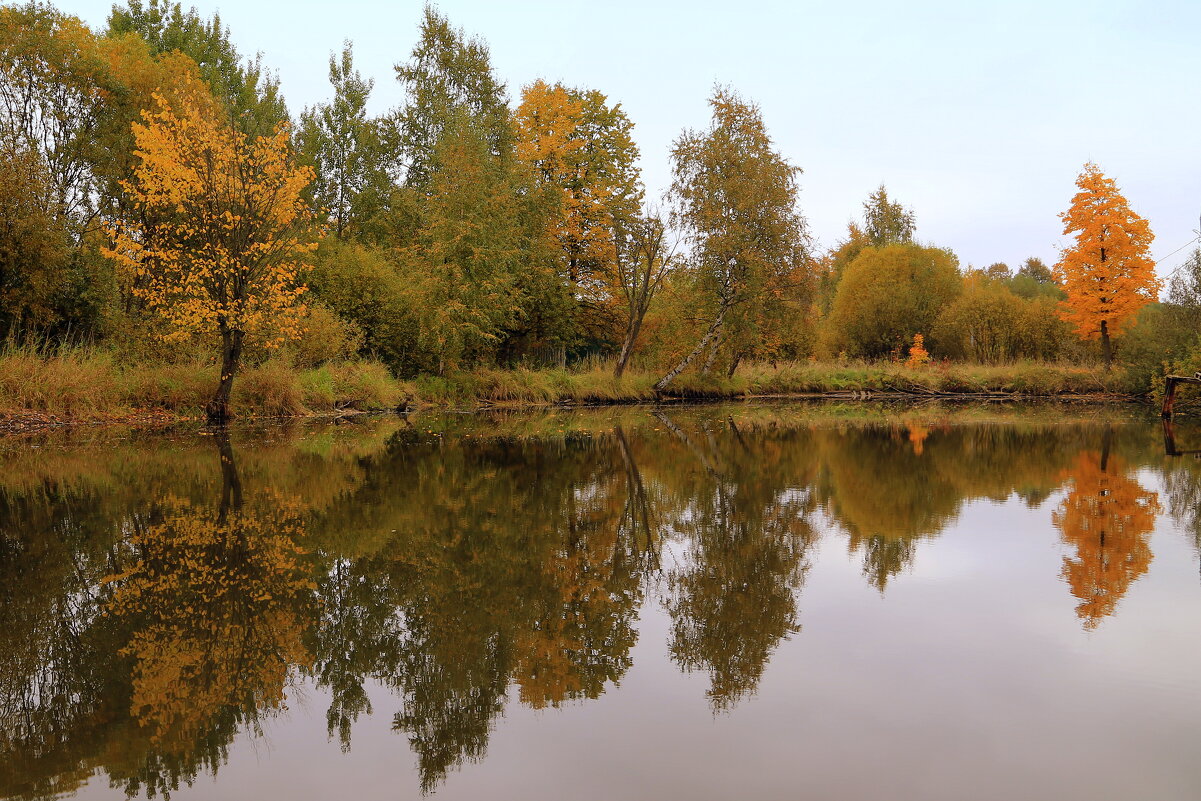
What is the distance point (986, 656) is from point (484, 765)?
2724mm

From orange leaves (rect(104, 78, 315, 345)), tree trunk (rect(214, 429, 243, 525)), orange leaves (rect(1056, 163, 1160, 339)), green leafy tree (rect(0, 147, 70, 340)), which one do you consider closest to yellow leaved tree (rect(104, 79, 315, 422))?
orange leaves (rect(104, 78, 315, 345))

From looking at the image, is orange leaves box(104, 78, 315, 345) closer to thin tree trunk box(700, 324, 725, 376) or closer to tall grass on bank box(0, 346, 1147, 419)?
tall grass on bank box(0, 346, 1147, 419)

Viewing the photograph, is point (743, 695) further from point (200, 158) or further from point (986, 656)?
point (200, 158)

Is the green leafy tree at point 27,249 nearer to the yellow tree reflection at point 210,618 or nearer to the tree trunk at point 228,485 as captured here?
the tree trunk at point 228,485

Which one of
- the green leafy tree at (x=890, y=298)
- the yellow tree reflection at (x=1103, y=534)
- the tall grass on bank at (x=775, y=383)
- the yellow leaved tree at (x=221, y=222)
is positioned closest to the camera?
the yellow tree reflection at (x=1103, y=534)

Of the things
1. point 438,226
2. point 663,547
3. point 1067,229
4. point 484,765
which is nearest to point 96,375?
point 438,226

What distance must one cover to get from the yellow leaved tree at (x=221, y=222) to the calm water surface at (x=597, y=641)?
906cm

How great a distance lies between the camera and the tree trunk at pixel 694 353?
31578mm

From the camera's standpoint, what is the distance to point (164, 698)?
12.9 ft

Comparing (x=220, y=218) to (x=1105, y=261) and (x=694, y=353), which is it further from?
(x=1105, y=261)

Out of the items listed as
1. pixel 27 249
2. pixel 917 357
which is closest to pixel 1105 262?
pixel 917 357

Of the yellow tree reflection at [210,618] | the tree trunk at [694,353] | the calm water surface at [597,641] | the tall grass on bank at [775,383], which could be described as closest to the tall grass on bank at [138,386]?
the tall grass on bank at [775,383]

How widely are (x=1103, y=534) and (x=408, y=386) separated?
2307 cm

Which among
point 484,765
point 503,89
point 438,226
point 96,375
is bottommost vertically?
point 484,765
